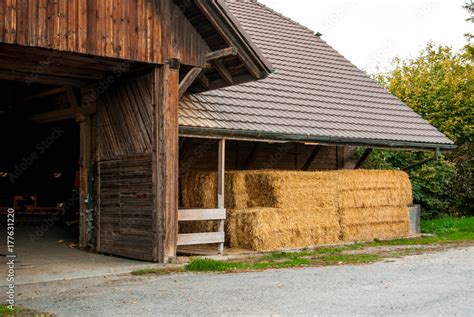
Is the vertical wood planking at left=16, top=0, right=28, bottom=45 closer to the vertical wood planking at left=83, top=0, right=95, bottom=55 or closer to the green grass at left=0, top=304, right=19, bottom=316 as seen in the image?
the vertical wood planking at left=83, top=0, right=95, bottom=55

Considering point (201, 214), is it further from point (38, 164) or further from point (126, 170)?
point (38, 164)

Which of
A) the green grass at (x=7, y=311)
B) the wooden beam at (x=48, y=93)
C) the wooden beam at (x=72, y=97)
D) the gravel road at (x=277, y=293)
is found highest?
the wooden beam at (x=48, y=93)

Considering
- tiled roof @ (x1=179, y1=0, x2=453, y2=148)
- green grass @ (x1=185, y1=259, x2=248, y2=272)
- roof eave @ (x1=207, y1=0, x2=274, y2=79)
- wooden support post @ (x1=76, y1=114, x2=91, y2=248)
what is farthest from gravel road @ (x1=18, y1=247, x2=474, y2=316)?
wooden support post @ (x1=76, y1=114, x2=91, y2=248)

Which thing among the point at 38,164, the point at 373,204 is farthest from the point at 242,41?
the point at 38,164

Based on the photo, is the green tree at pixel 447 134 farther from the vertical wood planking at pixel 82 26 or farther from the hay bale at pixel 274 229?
the vertical wood planking at pixel 82 26

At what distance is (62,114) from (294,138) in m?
5.25

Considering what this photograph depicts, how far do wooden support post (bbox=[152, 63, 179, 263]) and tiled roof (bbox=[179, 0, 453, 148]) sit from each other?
591 mm

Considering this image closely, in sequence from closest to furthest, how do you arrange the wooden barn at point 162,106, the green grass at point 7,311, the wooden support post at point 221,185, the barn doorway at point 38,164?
the green grass at point 7,311, the wooden barn at point 162,106, the wooden support post at point 221,185, the barn doorway at point 38,164

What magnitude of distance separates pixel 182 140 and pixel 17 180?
27.0ft

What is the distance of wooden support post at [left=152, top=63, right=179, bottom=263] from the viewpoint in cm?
1114

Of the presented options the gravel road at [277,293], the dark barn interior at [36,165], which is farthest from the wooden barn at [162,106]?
the gravel road at [277,293]

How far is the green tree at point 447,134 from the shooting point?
21.2 meters

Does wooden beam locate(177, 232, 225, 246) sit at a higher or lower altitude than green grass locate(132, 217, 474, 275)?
higher

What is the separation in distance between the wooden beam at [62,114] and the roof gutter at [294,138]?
252cm
